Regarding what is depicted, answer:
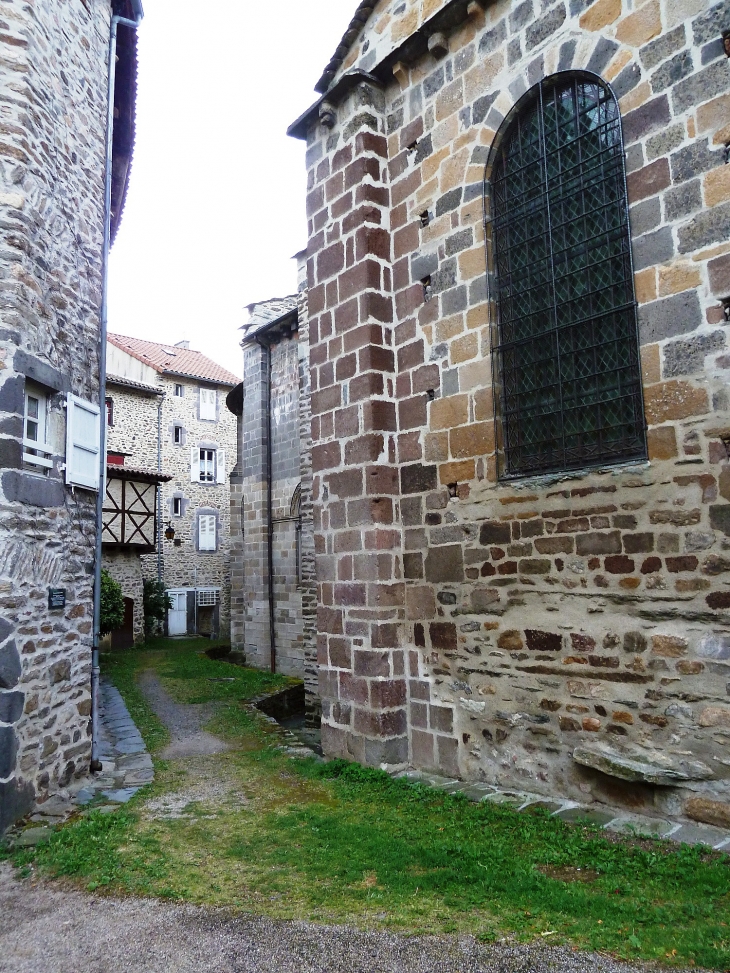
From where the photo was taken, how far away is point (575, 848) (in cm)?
400

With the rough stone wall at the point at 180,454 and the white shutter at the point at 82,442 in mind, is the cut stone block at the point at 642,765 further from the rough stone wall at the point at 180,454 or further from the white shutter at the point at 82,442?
the rough stone wall at the point at 180,454

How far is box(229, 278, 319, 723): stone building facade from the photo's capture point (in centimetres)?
1533

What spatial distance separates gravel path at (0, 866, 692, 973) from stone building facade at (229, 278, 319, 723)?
1110 centimetres

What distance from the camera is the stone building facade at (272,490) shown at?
15.3 meters

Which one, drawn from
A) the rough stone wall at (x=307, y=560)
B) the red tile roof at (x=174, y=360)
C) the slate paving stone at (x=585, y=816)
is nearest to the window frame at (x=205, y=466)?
the red tile roof at (x=174, y=360)

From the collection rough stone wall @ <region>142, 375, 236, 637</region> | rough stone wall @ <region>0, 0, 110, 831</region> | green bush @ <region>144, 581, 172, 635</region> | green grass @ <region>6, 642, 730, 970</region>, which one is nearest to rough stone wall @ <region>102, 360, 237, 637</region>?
rough stone wall @ <region>142, 375, 236, 637</region>

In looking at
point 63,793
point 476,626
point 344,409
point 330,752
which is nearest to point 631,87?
point 344,409

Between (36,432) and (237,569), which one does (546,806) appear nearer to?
(36,432)

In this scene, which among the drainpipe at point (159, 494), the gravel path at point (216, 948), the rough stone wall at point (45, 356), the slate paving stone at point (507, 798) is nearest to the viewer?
the gravel path at point (216, 948)

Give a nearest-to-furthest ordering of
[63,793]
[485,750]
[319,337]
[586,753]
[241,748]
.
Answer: [586,753]
[485,750]
[63,793]
[319,337]
[241,748]

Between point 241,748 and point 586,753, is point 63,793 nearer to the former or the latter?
point 241,748

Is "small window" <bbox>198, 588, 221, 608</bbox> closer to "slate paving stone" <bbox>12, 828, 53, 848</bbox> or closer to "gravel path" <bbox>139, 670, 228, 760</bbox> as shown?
"gravel path" <bbox>139, 670, 228, 760</bbox>

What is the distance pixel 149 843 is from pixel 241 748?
9.84ft

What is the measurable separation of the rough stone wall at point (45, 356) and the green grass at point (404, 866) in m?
0.87
